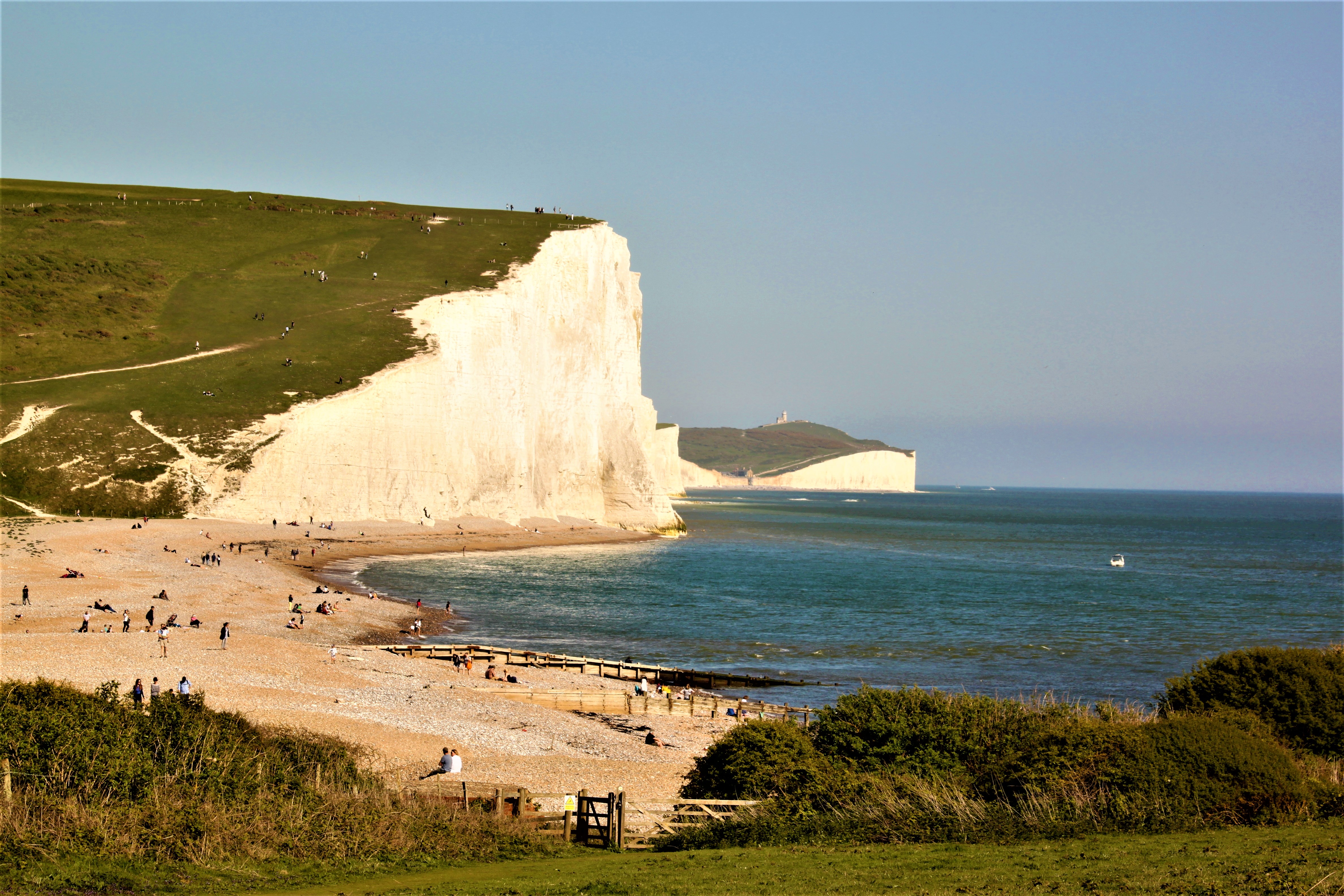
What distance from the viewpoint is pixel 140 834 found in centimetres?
1209

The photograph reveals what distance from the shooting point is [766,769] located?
54.0ft

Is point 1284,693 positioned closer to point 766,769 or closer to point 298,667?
point 766,769

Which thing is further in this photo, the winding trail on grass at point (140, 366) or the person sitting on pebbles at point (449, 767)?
the winding trail on grass at point (140, 366)

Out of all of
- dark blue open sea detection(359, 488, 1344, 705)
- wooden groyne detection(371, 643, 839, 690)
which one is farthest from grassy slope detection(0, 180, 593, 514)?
wooden groyne detection(371, 643, 839, 690)

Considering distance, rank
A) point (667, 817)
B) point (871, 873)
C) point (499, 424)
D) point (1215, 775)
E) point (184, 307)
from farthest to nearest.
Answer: point (184, 307), point (499, 424), point (667, 817), point (1215, 775), point (871, 873)

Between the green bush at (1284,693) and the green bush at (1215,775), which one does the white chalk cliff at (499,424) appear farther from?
the green bush at (1215,775)

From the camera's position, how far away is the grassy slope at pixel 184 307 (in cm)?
6538

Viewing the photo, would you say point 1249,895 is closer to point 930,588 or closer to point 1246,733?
point 1246,733

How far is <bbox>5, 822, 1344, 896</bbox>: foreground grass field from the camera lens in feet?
35.2

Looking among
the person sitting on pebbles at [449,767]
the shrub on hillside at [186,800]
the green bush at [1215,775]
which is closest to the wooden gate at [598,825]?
the shrub on hillside at [186,800]

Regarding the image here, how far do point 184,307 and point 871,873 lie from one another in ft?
290

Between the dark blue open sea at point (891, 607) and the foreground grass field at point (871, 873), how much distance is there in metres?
19.0

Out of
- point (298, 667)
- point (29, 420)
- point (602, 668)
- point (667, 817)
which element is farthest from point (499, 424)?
point (667, 817)

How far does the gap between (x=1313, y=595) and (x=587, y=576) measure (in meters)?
45.4
